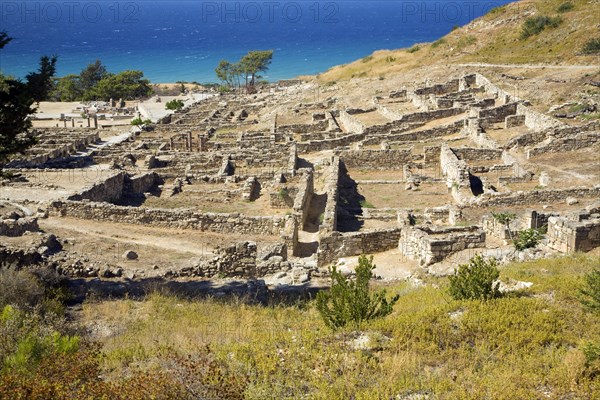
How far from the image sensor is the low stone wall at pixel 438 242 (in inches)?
566

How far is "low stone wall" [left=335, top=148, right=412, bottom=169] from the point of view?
30.7 m

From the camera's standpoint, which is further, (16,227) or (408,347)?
(16,227)

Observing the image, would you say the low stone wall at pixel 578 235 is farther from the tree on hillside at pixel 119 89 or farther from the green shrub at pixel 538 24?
the tree on hillside at pixel 119 89

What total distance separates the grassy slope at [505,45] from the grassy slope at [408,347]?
42.8 meters

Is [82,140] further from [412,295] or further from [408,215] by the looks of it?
[412,295]

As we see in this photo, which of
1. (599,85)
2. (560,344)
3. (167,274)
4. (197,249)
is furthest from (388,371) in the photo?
(599,85)

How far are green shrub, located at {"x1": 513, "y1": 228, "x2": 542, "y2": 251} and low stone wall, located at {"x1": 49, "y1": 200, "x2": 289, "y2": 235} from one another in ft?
24.9

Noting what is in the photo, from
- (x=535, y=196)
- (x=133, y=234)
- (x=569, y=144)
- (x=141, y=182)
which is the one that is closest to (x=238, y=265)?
(x=133, y=234)

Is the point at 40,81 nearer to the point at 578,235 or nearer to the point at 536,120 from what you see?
the point at 578,235

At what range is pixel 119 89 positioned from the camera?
7819 cm

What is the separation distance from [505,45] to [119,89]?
49.6m

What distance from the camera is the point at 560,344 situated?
7.55 metres

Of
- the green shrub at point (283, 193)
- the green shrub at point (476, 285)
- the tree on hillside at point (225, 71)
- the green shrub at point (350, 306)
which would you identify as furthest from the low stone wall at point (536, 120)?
the tree on hillside at point (225, 71)

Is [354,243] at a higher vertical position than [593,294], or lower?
lower
